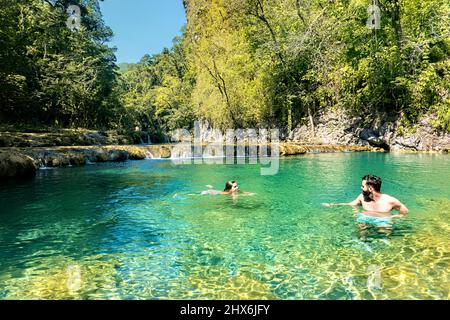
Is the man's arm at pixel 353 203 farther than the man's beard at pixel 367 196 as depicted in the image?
Yes

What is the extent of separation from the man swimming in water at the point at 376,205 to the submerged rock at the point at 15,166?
14.3 meters

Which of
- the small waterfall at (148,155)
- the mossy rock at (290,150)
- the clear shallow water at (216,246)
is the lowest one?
the clear shallow water at (216,246)

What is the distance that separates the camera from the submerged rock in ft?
48.6

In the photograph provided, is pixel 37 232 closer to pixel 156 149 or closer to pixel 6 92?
pixel 156 149

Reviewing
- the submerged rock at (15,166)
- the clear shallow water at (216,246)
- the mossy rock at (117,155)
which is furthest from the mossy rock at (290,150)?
the submerged rock at (15,166)

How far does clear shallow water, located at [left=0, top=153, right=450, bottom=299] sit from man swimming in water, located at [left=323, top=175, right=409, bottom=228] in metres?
0.33

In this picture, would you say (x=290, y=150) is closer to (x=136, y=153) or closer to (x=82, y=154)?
(x=136, y=153)

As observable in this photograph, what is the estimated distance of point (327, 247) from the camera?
19.3ft

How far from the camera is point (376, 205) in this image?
7754mm

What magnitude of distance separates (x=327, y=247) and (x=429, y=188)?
7315 mm

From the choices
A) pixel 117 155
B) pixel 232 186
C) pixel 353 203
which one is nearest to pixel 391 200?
pixel 353 203

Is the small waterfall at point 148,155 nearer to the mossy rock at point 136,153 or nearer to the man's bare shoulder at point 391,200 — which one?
the mossy rock at point 136,153

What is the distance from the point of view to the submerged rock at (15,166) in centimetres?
1482

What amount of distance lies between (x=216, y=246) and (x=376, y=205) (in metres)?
3.97
